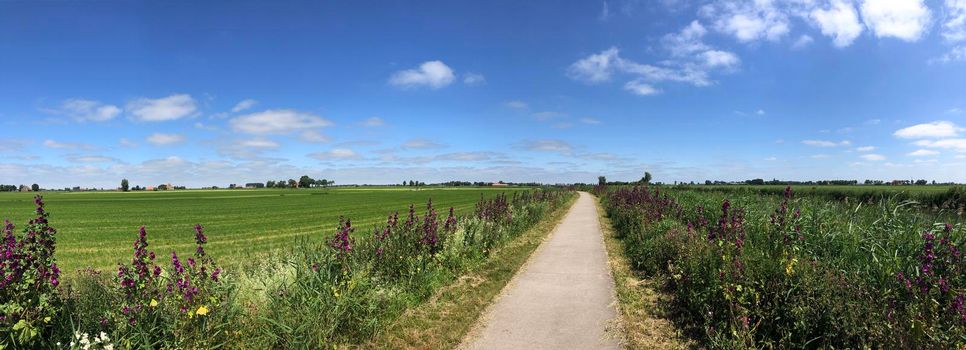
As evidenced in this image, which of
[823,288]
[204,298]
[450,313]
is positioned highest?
[823,288]

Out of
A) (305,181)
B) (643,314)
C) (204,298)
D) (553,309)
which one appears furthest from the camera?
(305,181)

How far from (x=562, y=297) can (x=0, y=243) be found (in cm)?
685

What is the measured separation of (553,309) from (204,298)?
4614 mm

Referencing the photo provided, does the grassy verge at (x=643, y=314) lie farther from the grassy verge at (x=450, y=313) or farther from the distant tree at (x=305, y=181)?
the distant tree at (x=305, y=181)

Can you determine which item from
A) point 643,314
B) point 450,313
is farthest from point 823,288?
point 450,313

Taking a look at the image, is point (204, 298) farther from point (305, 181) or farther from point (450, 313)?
point (305, 181)

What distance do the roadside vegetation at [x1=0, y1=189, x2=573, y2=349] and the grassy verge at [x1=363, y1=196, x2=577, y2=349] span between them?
0.18 m

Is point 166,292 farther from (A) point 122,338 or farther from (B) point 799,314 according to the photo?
(B) point 799,314

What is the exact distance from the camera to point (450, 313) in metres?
6.45

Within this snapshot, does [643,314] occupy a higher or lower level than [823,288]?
lower

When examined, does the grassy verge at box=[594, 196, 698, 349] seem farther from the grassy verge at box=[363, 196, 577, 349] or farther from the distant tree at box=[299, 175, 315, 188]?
the distant tree at box=[299, 175, 315, 188]

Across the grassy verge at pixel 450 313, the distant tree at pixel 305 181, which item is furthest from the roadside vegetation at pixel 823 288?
the distant tree at pixel 305 181

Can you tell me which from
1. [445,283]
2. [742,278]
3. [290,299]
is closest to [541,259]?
[445,283]

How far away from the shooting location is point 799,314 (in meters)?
4.62
